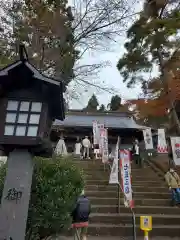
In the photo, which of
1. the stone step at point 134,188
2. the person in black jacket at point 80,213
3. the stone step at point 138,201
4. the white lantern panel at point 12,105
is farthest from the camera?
the stone step at point 134,188

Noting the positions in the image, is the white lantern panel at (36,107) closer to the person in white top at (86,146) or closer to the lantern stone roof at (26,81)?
the lantern stone roof at (26,81)

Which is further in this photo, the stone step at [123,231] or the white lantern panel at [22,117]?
the stone step at [123,231]

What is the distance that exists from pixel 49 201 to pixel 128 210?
4.73 meters

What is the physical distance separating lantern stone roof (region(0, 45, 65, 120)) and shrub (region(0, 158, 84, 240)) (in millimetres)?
1587

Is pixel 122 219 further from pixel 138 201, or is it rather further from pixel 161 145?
pixel 161 145

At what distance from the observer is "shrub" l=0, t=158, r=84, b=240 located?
527 centimetres

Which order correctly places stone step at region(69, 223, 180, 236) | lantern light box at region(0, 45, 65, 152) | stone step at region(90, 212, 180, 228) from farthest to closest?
stone step at region(90, 212, 180, 228), stone step at region(69, 223, 180, 236), lantern light box at region(0, 45, 65, 152)

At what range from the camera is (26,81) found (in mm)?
4840

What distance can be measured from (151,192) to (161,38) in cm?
947

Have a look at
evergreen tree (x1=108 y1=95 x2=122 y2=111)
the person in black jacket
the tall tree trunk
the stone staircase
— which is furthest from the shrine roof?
evergreen tree (x1=108 y1=95 x2=122 y2=111)

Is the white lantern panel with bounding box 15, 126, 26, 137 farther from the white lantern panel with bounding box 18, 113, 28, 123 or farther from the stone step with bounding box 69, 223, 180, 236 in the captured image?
the stone step with bounding box 69, 223, 180, 236

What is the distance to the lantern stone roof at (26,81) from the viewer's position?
4629 mm

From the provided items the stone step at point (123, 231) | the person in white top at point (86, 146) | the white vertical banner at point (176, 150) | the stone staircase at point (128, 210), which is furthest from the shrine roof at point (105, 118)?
the stone step at point (123, 231)

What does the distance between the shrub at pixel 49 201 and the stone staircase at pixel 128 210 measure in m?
2.78
